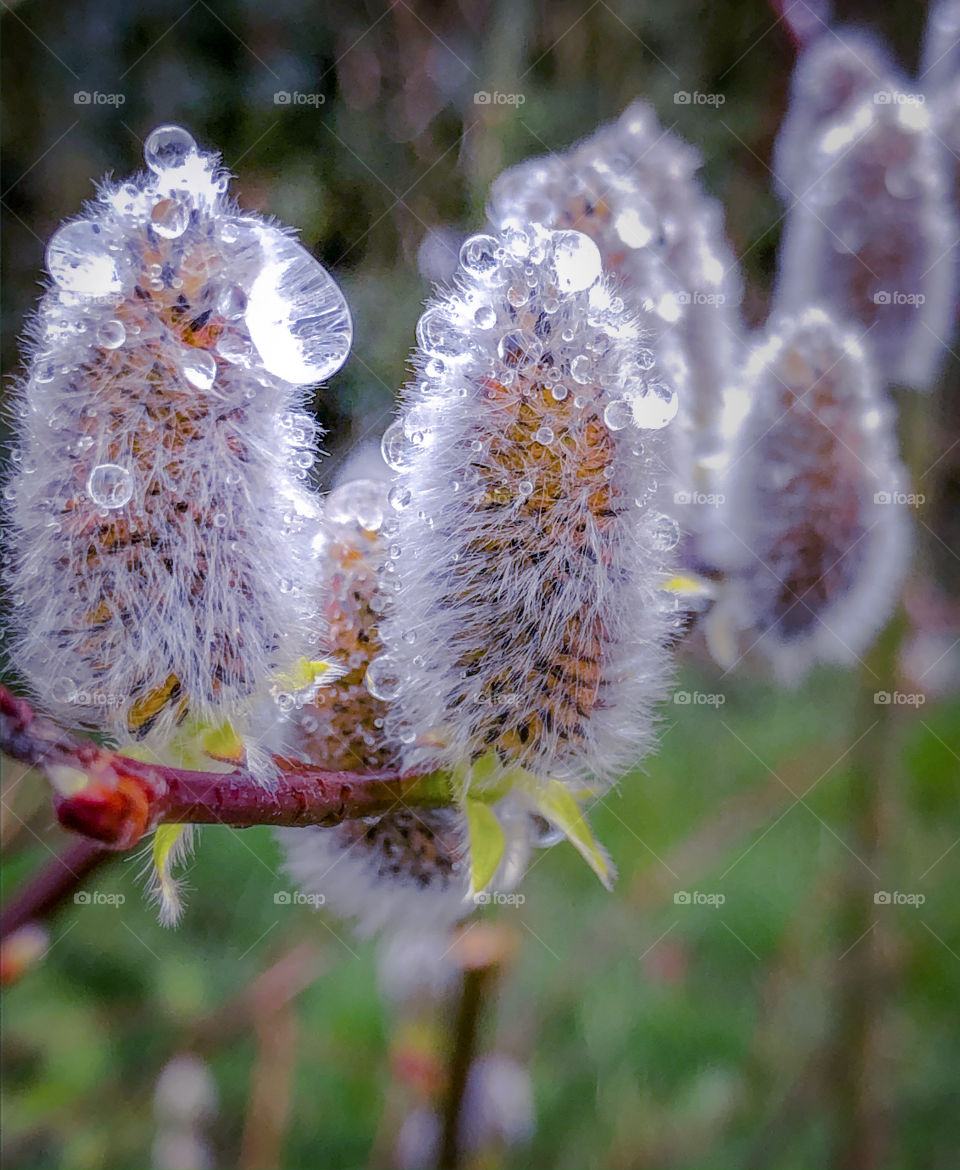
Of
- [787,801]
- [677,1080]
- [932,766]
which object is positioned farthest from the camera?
[932,766]

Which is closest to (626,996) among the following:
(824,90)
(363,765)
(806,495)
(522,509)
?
(806,495)

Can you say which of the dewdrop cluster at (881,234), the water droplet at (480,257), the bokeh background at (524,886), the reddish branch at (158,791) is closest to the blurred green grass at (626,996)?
the bokeh background at (524,886)

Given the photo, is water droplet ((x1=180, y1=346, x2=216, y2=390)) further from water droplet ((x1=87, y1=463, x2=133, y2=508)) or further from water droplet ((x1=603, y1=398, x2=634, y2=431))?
water droplet ((x1=603, y1=398, x2=634, y2=431))

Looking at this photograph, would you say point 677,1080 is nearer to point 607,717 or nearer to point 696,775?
point 696,775

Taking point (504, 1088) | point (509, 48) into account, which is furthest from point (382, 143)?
point (504, 1088)

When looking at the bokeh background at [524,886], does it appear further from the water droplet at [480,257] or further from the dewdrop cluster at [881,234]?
the water droplet at [480,257]

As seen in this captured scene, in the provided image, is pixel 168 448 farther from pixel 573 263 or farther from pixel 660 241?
pixel 660 241
